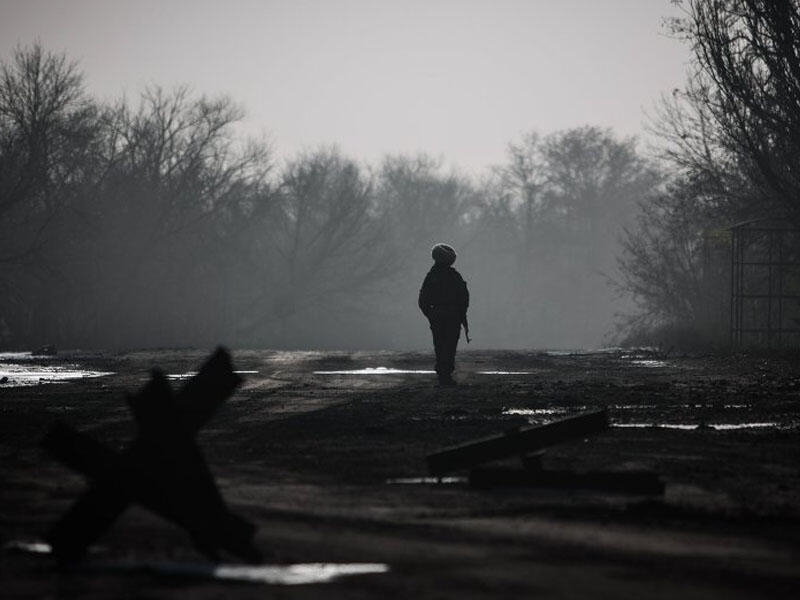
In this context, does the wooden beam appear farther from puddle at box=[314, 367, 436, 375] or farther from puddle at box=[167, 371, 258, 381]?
puddle at box=[314, 367, 436, 375]

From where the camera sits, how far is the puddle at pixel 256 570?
244 inches

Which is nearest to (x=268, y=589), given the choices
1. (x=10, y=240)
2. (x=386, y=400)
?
(x=386, y=400)

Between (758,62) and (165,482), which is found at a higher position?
(758,62)

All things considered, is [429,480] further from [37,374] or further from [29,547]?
[37,374]

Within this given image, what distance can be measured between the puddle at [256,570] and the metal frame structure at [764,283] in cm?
3421

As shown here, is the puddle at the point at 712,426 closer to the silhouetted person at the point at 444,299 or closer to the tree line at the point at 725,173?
the silhouetted person at the point at 444,299

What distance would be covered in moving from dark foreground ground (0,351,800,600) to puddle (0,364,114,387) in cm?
415

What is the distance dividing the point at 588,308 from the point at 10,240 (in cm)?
6419

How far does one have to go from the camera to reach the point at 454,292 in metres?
24.4

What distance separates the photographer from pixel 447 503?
29.3 feet

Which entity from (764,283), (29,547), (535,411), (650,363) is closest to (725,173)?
(764,283)

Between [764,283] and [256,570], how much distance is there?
4144cm

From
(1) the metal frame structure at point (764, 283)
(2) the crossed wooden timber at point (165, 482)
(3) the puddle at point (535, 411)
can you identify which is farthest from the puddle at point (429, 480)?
(1) the metal frame structure at point (764, 283)

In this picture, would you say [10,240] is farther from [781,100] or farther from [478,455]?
[478,455]
